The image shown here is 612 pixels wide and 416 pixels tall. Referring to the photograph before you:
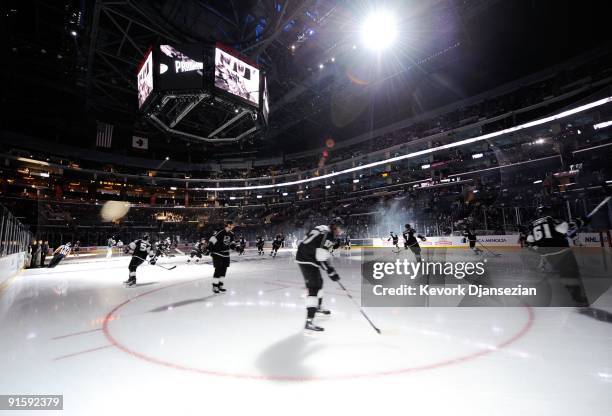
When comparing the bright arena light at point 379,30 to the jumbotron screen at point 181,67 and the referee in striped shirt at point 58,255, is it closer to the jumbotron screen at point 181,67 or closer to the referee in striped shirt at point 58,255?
the jumbotron screen at point 181,67

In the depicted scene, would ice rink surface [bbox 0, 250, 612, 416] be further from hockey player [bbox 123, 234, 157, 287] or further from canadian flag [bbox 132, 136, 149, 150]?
canadian flag [bbox 132, 136, 149, 150]

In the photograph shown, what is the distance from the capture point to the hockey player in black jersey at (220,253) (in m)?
7.12

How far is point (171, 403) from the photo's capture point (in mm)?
2238

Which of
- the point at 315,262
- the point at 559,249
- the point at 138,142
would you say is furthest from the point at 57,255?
the point at 559,249

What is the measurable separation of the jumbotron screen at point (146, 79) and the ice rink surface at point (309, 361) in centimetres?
887

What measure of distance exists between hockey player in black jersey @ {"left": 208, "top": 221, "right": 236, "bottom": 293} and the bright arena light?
44.8 ft

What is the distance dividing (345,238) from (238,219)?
2435 centimetres

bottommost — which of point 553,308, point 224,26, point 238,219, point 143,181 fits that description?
point 553,308

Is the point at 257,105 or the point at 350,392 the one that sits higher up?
the point at 257,105

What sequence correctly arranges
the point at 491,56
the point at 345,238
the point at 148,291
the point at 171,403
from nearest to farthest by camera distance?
the point at 171,403 → the point at 148,291 → the point at 491,56 → the point at 345,238

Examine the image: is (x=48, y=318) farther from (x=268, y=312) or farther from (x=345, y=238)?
(x=345, y=238)

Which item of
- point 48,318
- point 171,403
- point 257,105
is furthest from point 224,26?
point 171,403

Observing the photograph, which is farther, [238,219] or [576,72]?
[238,219]

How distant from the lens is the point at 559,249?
16.4 ft
